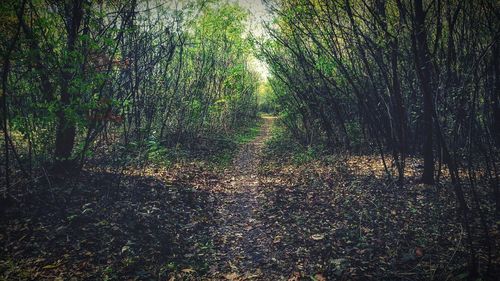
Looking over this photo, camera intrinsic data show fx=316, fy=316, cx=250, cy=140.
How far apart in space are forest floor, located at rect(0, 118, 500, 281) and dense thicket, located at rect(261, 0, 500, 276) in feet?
2.36

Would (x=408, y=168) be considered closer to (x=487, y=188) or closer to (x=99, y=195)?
(x=487, y=188)

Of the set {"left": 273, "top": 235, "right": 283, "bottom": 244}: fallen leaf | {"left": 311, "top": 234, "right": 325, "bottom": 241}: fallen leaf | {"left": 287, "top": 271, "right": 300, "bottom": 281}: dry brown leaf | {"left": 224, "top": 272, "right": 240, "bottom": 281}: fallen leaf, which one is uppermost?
{"left": 311, "top": 234, "right": 325, "bottom": 241}: fallen leaf

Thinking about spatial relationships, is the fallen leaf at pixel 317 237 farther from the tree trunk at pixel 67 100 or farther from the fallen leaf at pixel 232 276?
the tree trunk at pixel 67 100

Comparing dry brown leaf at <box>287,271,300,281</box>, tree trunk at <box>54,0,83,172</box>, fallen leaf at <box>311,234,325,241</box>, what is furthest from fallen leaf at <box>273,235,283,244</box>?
tree trunk at <box>54,0,83,172</box>

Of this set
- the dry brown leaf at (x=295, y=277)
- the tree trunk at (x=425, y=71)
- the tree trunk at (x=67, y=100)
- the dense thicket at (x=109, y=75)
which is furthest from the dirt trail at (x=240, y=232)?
the tree trunk at (x=425, y=71)

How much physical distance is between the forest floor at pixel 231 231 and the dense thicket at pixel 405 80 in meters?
0.72

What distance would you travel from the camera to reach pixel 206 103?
1562cm

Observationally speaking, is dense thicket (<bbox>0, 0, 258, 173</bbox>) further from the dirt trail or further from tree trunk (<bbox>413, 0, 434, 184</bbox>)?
tree trunk (<bbox>413, 0, 434, 184</bbox>)

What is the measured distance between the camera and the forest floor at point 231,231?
4738 mm

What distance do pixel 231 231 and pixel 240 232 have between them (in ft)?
0.64

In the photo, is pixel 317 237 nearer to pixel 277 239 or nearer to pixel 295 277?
pixel 277 239

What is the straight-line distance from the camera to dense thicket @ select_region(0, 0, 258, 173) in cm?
586

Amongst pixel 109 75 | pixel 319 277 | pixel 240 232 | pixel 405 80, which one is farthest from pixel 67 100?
pixel 405 80

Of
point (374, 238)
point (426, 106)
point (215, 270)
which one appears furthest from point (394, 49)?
point (215, 270)
